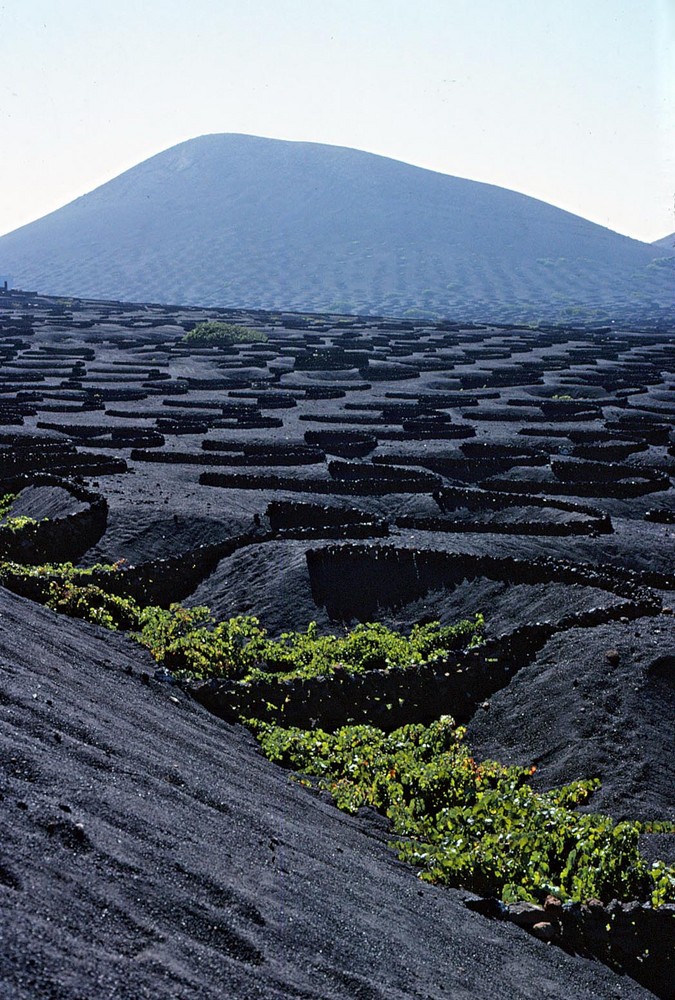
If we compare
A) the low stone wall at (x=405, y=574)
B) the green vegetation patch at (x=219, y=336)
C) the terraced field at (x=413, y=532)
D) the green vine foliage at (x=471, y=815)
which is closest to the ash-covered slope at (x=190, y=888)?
the green vine foliage at (x=471, y=815)

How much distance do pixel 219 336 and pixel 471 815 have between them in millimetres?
71928

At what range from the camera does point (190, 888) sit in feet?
24.8

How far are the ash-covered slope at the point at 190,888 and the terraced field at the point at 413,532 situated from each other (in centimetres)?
196

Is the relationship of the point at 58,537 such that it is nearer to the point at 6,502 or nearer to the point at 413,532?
the point at 6,502

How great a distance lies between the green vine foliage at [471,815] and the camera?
33.9 ft

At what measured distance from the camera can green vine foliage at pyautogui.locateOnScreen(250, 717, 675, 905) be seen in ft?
33.9

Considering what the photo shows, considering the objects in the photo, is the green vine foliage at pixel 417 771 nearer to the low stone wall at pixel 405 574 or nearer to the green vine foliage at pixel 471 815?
the green vine foliage at pixel 471 815

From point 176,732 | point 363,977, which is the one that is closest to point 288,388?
point 176,732

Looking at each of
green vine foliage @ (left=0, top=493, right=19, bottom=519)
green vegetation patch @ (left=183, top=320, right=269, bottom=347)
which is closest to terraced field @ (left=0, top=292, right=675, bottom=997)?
green vine foliage @ (left=0, top=493, right=19, bottom=519)

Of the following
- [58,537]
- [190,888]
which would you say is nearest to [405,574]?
[58,537]

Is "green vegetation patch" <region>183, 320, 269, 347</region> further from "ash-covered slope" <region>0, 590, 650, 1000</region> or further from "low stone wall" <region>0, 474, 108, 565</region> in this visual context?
"ash-covered slope" <region>0, 590, 650, 1000</region>

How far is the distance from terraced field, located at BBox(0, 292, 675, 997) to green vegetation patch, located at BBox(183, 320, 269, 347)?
21.1 m

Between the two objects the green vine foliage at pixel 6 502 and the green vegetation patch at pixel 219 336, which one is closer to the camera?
the green vine foliage at pixel 6 502

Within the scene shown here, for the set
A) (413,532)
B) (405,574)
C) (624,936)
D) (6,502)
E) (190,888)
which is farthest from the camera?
(6,502)
